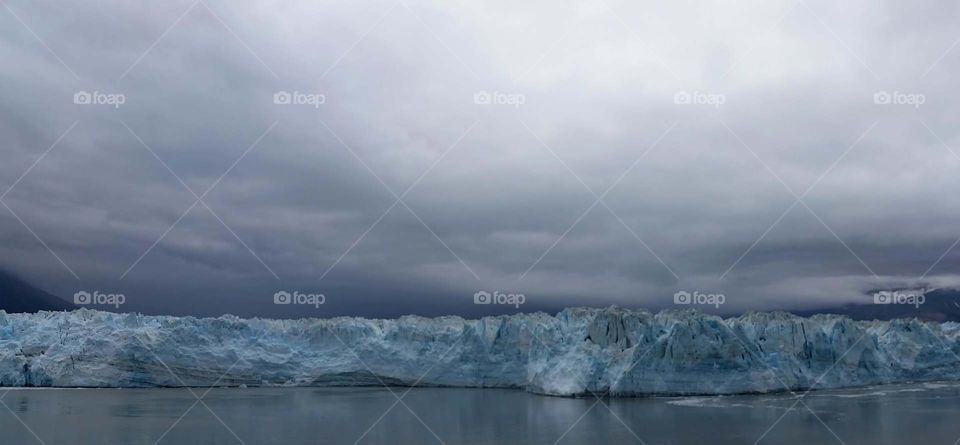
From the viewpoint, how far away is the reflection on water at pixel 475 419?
19250mm

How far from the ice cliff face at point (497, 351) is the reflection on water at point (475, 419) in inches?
77.5

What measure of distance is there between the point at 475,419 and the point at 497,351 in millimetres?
18457

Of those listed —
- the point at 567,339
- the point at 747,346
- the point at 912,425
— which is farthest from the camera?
the point at 567,339

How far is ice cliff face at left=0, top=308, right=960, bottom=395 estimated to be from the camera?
1272 inches

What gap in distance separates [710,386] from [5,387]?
36.7m

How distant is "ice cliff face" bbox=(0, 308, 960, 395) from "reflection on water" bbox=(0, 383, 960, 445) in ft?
6.45

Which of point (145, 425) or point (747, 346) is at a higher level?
point (747, 346)

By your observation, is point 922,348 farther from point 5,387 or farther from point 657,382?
point 5,387

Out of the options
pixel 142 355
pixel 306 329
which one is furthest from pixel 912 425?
pixel 142 355

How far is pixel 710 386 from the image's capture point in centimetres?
3241

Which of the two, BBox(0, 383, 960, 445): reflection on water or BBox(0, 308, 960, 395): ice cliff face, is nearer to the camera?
BBox(0, 383, 960, 445): reflection on water

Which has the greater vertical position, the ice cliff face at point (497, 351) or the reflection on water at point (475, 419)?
the ice cliff face at point (497, 351)

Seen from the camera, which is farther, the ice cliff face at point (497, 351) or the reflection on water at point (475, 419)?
the ice cliff face at point (497, 351)

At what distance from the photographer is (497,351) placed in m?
42.9
